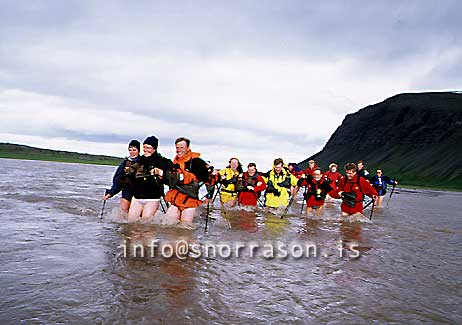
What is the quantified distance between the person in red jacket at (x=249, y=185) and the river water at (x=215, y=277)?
205 inches

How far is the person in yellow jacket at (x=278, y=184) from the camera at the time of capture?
15.1 metres

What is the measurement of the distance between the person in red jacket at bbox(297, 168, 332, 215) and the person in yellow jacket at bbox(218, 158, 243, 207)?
255cm

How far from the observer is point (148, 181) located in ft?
32.1

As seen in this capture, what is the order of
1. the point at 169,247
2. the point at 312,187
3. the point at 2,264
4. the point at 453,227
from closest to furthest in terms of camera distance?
the point at 2,264 → the point at 169,247 → the point at 453,227 → the point at 312,187

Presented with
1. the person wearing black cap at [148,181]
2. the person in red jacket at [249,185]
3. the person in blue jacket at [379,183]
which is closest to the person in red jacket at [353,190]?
the person in red jacket at [249,185]

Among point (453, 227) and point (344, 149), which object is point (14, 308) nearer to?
point (453, 227)

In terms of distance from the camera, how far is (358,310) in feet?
15.6

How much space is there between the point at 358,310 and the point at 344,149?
14754 centimetres

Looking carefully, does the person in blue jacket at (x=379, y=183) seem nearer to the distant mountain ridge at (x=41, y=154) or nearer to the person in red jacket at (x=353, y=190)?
the person in red jacket at (x=353, y=190)

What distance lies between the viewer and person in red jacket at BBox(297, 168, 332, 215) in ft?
48.3

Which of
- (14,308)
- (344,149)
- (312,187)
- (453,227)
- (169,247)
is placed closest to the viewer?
(14,308)

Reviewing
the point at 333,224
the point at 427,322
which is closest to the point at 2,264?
the point at 427,322

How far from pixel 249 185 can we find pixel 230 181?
29.9 inches

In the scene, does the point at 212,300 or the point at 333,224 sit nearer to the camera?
the point at 212,300
